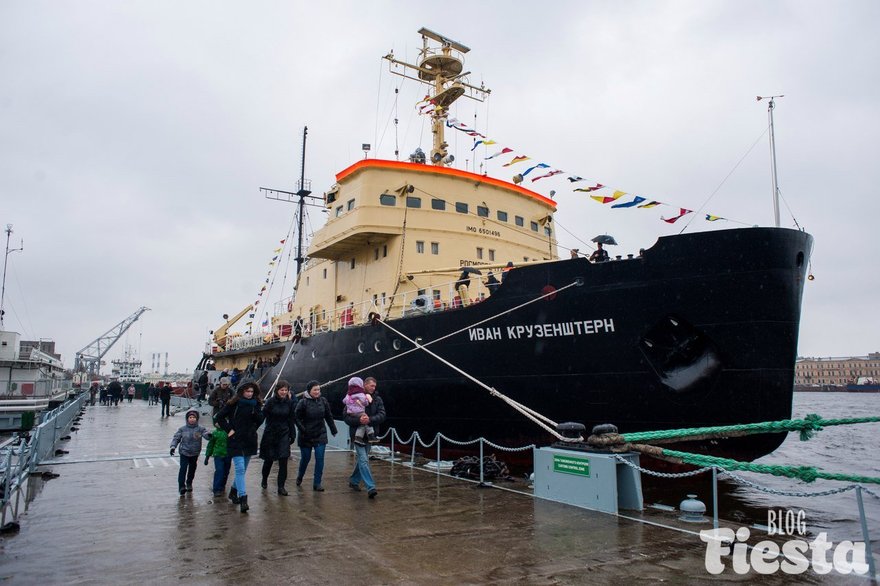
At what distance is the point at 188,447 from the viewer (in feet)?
24.9

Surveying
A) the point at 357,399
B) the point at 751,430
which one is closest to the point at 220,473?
the point at 357,399

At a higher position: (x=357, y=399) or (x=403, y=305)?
(x=403, y=305)

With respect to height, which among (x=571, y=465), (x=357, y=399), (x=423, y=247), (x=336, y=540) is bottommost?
(x=336, y=540)

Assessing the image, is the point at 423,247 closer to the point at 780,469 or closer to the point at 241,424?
the point at 241,424

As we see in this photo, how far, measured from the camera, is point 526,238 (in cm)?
1783

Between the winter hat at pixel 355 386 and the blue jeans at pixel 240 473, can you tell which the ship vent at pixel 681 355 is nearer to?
the winter hat at pixel 355 386

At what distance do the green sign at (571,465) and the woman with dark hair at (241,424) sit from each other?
3.71 metres

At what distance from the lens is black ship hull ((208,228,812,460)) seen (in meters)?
9.34

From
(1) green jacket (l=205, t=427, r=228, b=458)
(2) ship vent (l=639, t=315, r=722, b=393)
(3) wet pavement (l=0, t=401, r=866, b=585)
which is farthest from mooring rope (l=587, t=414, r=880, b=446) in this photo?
(1) green jacket (l=205, t=427, r=228, b=458)

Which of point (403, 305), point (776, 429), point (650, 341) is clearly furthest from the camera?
point (403, 305)

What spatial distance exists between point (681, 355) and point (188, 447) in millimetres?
7743

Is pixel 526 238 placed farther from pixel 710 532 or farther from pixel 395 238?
pixel 710 532

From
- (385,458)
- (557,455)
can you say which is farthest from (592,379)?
(385,458)

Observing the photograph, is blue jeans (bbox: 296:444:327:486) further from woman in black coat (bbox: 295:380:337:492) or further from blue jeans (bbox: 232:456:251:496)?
blue jeans (bbox: 232:456:251:496)
